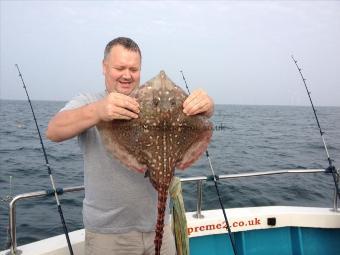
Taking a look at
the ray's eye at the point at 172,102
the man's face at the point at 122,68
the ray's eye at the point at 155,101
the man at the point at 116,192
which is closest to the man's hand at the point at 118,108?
the ray's eye at the point at 155,101

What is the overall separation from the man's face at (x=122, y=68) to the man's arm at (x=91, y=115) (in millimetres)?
459

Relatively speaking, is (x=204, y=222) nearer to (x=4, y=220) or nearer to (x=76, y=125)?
(x=76, y=125)

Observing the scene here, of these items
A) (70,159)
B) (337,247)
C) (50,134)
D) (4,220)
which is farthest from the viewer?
(70,159)

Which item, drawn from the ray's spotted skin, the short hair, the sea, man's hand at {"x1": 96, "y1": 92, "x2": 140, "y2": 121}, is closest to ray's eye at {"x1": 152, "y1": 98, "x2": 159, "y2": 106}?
the ray's spotted skin

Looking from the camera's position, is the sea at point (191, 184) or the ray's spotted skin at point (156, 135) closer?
the ray's spotted skin at point (156, 135)

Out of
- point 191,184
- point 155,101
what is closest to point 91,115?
point 155,101

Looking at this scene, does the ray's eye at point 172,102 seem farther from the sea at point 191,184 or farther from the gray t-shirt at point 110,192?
the sea at point 191,184

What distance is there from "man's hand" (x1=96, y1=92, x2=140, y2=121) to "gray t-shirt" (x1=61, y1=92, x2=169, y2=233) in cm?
53

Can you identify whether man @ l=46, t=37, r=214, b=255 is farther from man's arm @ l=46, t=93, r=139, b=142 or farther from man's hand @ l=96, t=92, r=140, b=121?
man's hand @ l=96, t=92, r=140, b=121

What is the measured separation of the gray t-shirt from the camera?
2695 millimetres

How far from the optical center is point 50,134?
2.59m

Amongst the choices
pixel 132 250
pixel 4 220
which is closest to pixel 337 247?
pixel 132 250

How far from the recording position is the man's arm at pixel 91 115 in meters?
2.19

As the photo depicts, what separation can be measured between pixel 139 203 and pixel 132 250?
37cm
